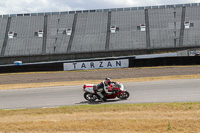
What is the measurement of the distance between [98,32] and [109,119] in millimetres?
39649

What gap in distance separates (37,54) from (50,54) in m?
2.47

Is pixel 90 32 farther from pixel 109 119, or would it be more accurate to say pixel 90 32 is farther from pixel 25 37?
pixel 109 119

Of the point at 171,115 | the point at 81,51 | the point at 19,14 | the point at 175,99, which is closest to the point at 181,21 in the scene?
the point at 81,51

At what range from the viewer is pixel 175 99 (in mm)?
13008

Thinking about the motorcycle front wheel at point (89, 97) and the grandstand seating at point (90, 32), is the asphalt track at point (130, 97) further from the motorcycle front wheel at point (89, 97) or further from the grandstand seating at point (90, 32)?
the grandstand seating at point (90, 32)

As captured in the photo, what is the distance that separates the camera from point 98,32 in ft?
159

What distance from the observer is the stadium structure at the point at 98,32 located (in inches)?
1734

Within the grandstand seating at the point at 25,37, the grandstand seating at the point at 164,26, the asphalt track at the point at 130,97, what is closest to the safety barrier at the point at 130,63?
the asphalt track at the point at 130,97

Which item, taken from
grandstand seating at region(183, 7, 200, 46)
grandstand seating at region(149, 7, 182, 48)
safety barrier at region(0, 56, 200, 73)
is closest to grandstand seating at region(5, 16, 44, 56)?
safety barrier at region(0, 56, 200, 73)

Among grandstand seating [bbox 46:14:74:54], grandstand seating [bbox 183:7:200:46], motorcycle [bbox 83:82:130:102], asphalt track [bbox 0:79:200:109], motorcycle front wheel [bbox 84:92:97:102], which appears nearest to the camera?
asphalt track [bbox 0:79:200:109]

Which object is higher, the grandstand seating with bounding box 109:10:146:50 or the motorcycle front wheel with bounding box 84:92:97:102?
the grandstand seating with bounding box 109:10:146:50

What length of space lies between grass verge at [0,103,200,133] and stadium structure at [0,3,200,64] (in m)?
31.8

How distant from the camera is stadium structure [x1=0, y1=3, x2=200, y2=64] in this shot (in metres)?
44.0

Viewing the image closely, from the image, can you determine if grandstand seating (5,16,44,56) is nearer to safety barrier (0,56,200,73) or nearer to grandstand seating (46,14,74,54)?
grandstand seating (46,14,74,54)
